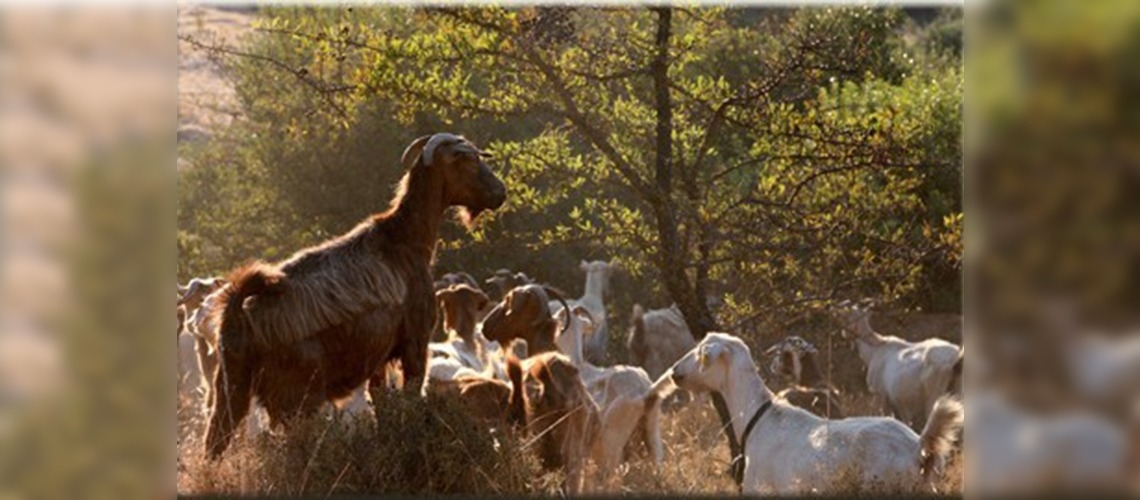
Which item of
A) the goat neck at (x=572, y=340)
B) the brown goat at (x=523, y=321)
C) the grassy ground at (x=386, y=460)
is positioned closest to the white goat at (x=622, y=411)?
the brown goat at (x=523, y=321)

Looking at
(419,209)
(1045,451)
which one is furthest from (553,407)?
(1045,451)

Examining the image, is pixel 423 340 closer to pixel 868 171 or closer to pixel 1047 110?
pixel 868 171

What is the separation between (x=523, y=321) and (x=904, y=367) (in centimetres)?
569

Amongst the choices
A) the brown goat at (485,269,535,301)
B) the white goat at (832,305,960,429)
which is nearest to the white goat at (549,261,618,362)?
the brown goat at (485,269,535,301)

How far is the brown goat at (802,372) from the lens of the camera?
14336 mm

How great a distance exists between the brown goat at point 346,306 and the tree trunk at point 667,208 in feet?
8.57

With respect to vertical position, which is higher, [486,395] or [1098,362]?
[1098,362]

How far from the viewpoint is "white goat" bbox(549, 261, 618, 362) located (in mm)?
18344

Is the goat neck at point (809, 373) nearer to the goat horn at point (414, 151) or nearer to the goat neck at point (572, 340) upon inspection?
the goat neck at point (572, 340)

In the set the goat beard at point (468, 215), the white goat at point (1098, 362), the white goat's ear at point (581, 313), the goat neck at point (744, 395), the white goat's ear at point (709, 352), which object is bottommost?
the goat neck at point (744, 395)

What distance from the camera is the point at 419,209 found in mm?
9125

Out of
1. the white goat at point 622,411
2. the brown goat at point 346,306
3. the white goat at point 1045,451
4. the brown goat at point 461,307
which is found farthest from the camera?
the brown goat at point 461,307

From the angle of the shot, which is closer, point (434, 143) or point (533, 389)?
point (434, 143)

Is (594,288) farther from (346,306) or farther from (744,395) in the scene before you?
(346,306)
